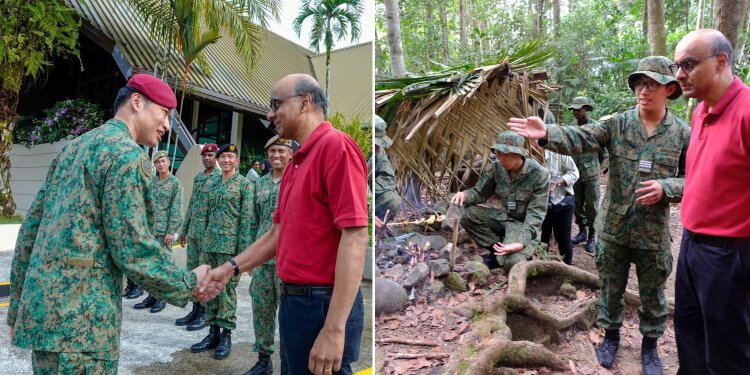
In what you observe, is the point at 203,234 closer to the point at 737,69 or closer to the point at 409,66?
the point at 409,66

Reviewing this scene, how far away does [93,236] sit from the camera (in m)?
1.87

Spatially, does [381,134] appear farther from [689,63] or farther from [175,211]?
[175,211]

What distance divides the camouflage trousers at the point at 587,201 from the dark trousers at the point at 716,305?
280cm

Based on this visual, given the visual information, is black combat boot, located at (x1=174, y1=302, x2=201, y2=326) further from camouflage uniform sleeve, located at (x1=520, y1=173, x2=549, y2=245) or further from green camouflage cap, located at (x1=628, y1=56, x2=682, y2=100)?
green camouflage cap, located at (x1=628, y1=56, x2=682, y2=100)

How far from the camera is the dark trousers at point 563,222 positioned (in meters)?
4.76

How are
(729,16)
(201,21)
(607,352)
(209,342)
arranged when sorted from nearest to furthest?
(607,352)
(729,16)
(209,342)
(201,21)

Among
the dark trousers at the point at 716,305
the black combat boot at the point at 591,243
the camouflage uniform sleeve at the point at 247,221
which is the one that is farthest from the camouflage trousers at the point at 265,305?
the black combat boot at the point at 591,243

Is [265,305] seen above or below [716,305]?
below

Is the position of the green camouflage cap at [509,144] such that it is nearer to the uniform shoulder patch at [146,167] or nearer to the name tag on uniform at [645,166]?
the name tag on uniform at [645,166]

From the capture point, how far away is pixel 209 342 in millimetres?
4242

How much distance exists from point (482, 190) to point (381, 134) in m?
1.35

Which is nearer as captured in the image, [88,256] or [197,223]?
[88,256]

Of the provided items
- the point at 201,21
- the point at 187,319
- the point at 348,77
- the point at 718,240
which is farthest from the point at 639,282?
the point at 348,77

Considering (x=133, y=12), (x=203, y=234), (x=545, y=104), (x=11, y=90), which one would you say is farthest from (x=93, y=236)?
(x=133, y=12)
